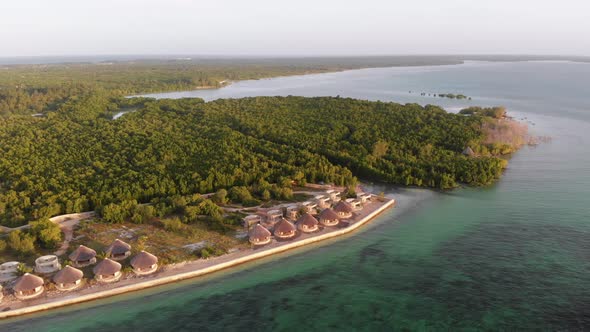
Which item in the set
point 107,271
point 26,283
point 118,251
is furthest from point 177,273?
point 26,283

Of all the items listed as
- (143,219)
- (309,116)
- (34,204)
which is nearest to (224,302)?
(143,219)

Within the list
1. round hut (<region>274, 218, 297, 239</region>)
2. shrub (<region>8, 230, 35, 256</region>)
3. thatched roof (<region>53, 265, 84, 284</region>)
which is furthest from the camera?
round hut (<region>274, 218, 297, 239</region>)

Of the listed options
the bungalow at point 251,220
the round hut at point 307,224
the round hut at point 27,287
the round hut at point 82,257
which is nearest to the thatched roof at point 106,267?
the round hut at point 82,257

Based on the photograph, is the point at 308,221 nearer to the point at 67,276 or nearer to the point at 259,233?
the point at 259,233

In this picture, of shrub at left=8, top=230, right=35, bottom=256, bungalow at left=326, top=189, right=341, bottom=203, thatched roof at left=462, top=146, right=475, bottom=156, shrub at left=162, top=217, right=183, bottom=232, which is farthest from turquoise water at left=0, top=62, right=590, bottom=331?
thatched roof at left=462, top=146, right=475, bottom=156

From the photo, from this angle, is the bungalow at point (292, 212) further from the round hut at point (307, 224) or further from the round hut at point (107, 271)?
the round hut at point (107, 271)

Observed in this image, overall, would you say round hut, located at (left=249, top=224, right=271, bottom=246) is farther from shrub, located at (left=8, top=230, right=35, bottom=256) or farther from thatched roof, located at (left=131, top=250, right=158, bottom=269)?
shrub, located at (left=8, top=230, right=35, bottom=256)
